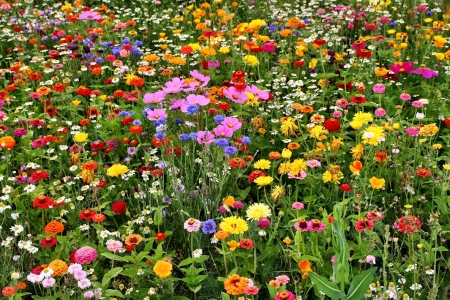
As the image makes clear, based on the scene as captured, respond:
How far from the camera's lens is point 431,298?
5.74 feet

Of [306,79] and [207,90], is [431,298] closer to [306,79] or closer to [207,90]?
[207,90]

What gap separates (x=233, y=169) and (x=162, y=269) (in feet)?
3.38

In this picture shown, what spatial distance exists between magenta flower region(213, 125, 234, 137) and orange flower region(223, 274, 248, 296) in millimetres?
1044

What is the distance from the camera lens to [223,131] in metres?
2.89

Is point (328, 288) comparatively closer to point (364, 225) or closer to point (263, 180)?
point (364, 225)

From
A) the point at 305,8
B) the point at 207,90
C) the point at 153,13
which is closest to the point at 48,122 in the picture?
the point at 207,90

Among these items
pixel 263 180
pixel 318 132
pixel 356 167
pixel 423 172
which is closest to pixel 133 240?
pixel 263 180

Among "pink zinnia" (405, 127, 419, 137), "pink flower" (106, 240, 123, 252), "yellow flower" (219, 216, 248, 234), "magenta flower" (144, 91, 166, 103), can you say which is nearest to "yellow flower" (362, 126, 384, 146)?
"pink zinnia" (405, 127, 419, 137)

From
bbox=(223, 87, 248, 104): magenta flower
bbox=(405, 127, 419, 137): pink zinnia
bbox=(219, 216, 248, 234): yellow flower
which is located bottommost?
bbox=(405, 127, 419, 137): pink zinnia

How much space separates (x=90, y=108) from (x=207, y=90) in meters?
0.79

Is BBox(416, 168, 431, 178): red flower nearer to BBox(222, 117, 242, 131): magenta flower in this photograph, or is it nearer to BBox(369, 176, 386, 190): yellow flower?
BBox(369, 176, 386, 190): yellow flower

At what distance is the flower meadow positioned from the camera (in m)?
2.20

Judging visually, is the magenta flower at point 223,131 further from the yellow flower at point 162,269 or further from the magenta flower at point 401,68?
the magenta flower at point 401,68

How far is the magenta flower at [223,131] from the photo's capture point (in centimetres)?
286
